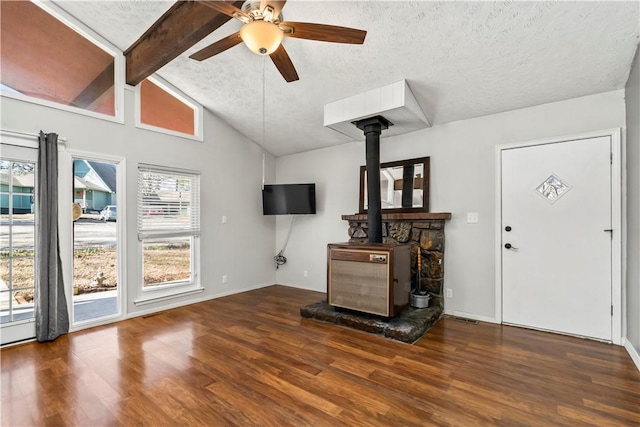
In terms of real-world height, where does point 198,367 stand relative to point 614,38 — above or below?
below

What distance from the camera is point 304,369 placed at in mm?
2361

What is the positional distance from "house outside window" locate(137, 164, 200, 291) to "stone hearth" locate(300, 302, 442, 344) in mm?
1886

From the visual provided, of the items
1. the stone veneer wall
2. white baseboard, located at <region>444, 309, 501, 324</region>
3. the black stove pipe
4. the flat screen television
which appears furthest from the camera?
the flat screen television

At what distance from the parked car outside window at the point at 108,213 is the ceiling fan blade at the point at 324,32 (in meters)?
Result: 2.94

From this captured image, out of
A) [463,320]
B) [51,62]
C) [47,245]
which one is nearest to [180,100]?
[51,62]

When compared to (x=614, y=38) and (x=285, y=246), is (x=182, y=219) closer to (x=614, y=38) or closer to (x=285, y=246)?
(x=285, y=246)

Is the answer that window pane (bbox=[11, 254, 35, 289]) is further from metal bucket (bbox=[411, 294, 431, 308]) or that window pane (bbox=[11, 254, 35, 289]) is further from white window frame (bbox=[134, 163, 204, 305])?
metal bucket (bbox=[411, 294, 431, 308])

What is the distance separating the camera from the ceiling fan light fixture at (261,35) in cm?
195

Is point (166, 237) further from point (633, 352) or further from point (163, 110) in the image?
point (633, 352)

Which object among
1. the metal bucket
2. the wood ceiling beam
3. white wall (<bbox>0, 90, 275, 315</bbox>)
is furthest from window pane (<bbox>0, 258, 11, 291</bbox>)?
the metal bucket

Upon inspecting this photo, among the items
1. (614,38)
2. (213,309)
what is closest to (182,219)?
(213,309)

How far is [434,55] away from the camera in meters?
2.76

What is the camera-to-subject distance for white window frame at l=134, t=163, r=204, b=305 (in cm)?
379

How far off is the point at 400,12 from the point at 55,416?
144 inches
